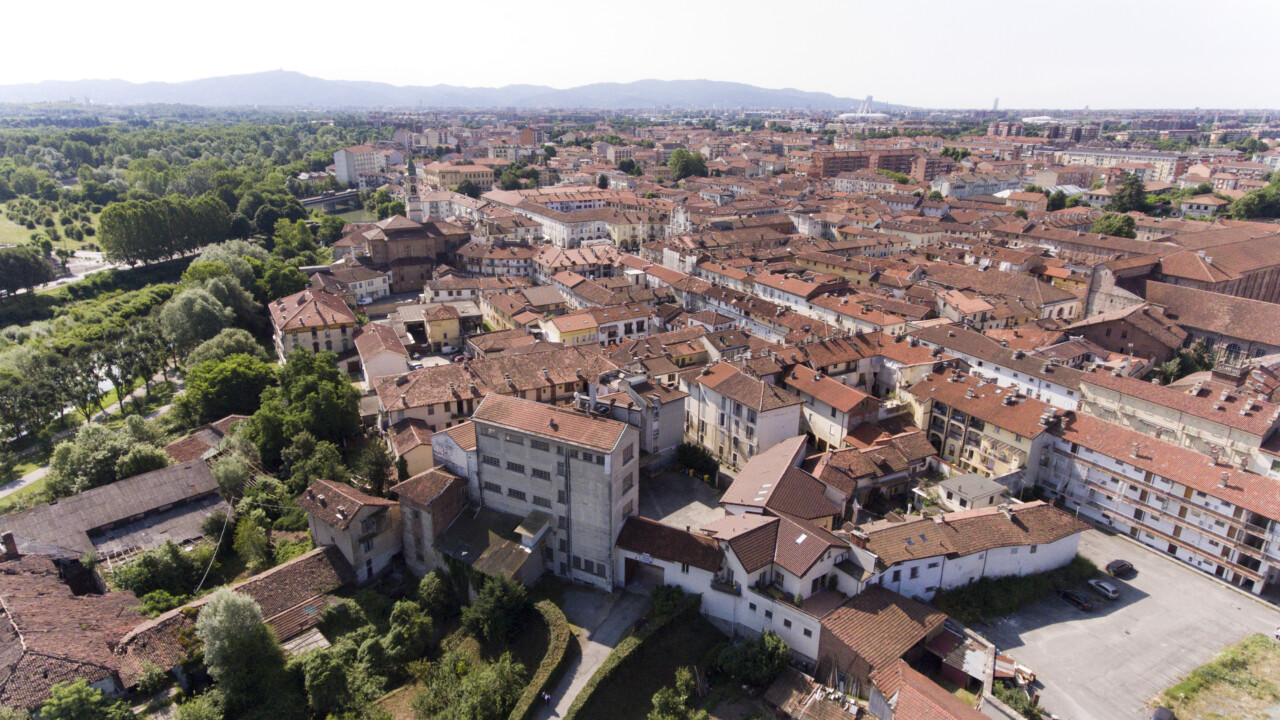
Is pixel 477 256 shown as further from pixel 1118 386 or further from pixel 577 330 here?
pixel 1118 386

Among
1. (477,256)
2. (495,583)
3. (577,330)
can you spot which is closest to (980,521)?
(495,583)

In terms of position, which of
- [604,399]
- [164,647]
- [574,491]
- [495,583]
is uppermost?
[604,399]

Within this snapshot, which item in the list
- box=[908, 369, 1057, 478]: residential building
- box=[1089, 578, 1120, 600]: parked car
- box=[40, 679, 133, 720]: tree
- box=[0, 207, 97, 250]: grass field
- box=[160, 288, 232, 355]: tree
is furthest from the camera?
box=[0, 207, 97, 250]: grass field

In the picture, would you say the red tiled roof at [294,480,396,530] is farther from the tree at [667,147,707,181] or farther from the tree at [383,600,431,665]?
the tree at [667,147,707,181]

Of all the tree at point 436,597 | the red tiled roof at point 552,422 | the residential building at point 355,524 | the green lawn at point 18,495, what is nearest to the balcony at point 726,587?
the red tiled roof at point 552,422

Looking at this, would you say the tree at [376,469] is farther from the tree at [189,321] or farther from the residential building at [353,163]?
the residential building at [353,163]

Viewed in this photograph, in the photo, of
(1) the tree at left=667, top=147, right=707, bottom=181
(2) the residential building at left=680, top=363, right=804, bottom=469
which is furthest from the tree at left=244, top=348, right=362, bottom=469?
(1) the tree at left=667, top=147, right=707, bottom=181
